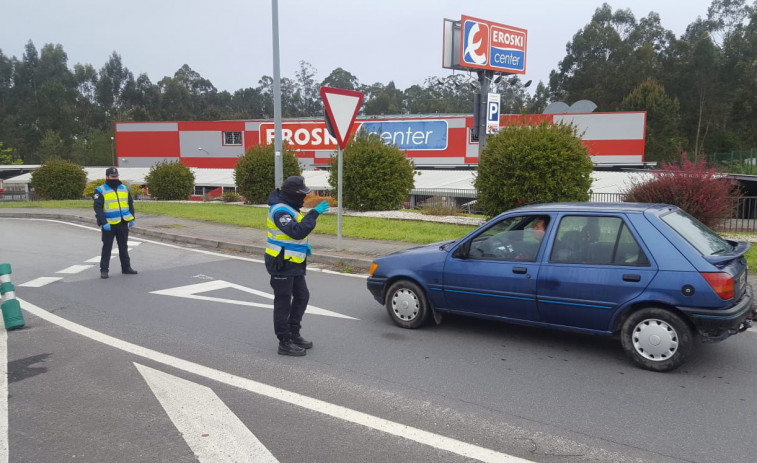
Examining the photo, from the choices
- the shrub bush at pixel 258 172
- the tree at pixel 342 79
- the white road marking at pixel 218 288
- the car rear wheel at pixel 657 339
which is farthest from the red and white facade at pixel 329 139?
the tree at pixel 342 79

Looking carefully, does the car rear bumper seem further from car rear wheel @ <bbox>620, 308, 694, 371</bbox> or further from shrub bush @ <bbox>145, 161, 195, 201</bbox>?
shrub bush @ <bbox>145, 161, 195, 201</bbox>

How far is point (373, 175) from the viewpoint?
1767cm

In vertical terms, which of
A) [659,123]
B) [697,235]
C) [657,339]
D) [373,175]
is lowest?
[657,339]

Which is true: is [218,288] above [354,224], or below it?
below

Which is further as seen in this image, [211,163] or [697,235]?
[211,163]

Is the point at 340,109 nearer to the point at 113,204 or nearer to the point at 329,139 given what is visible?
the point at 113,204

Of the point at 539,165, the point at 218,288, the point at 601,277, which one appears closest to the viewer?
the point at 601,277

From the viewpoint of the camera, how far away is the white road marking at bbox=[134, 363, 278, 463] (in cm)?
353

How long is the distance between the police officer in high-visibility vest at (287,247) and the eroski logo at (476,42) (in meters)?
22.6

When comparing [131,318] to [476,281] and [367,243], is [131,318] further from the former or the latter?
[367,243]

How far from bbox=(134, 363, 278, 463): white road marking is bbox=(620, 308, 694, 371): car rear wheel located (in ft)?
10.6

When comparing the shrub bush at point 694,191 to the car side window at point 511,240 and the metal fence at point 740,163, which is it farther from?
the metal fence at point 740,163

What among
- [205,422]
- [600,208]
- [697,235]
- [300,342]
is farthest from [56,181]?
[697,235]

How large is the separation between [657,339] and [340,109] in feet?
22.4
